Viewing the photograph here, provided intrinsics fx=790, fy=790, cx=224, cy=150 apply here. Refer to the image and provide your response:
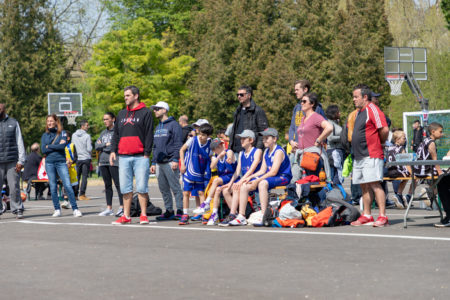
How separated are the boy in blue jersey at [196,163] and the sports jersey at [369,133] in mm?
3313

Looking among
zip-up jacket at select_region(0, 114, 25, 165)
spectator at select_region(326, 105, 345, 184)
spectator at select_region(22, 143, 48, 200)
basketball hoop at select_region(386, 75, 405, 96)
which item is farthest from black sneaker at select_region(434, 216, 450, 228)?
basketball hoop at select_region(386, 75, 405, 96)

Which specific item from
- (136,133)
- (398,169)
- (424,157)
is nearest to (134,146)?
(136,133)

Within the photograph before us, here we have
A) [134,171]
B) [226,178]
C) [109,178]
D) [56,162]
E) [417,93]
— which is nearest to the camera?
[134,171]

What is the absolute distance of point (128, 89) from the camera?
40.5ft

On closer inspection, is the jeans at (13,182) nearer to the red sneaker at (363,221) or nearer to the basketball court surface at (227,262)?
the basketball court surface at (227,262)

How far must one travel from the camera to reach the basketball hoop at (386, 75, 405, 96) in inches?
1476

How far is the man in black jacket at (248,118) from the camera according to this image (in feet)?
41.3

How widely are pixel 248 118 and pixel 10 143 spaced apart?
4658mm

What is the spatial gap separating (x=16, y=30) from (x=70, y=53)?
15.8 feet

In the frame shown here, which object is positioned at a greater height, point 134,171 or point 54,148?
point 54,148

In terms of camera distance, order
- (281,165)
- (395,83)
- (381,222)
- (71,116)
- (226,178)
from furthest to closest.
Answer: (71,116) < (395,83) < (226,178) < (281,165) < (381,222)

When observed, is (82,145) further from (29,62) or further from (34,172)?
(29,62)

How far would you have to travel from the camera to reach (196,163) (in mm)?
13602

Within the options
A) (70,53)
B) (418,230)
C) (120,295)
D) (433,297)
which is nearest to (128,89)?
(418,230)
